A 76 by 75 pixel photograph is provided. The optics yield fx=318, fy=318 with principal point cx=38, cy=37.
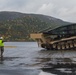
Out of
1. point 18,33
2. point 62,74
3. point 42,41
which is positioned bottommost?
point 62,74

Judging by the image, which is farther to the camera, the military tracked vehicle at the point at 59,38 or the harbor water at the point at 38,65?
the military tracked vehicle at the point at 59,38

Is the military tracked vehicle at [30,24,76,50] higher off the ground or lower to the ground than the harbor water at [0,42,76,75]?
higher

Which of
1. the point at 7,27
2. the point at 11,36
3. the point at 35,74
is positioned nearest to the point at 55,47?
the point at 35,74

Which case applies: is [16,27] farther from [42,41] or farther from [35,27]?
[42,41]

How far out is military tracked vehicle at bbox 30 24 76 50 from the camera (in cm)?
3509

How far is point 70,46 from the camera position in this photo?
35.2 m

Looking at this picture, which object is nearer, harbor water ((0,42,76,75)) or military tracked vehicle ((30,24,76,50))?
harbor water ((0,42,76,75))

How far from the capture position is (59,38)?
36.5 metres

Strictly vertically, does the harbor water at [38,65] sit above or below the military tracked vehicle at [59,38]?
below

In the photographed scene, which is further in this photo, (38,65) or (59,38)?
(59,38)

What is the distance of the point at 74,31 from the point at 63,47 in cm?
221

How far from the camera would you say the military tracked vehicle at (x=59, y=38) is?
115 ft

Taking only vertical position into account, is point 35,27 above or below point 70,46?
above

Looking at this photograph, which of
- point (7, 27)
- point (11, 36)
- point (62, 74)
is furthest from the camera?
point (7, 27)
